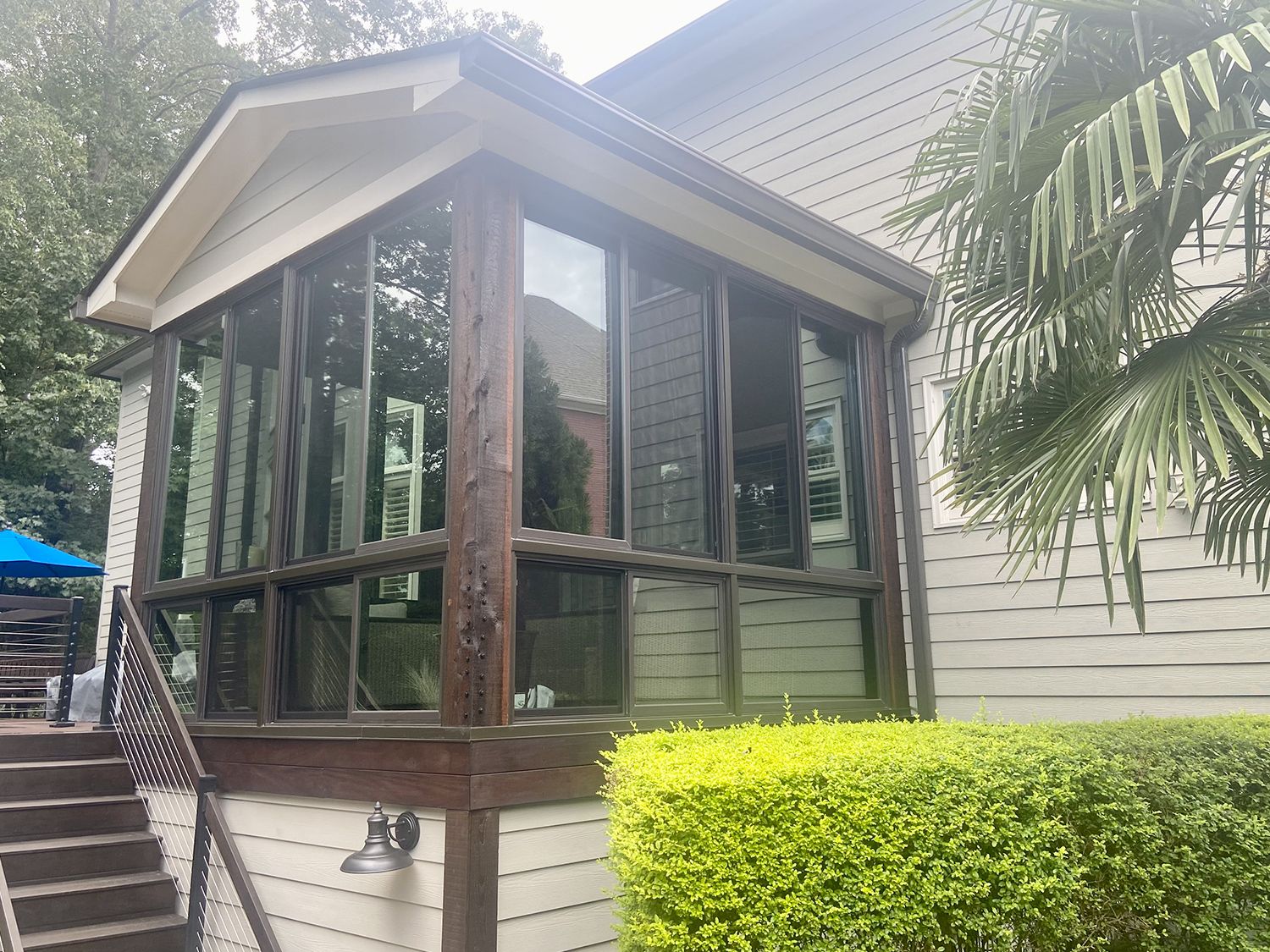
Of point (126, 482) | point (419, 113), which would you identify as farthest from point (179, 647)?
point (126, 482)

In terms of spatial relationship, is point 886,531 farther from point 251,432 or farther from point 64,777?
point 64,777

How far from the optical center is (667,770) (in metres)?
2.97

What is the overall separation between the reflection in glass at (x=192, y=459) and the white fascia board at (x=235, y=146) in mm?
520

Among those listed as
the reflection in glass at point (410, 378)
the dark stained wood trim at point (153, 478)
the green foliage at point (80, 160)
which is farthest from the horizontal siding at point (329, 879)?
the green foliage at point (80, 160)

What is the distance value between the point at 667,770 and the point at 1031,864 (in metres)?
1.24

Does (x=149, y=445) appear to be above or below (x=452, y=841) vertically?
above

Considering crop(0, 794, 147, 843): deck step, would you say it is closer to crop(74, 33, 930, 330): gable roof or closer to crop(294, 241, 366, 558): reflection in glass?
crop(294, 241, 366, 558): reflection in glass

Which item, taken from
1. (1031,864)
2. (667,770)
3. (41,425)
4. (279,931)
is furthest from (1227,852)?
(41,425)

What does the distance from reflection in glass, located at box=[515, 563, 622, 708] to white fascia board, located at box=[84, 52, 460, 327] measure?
2009 mm

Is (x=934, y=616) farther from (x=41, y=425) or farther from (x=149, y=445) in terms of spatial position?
(x=41, y=425)

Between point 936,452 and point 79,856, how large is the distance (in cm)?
517

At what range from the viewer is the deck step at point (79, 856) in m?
4.45

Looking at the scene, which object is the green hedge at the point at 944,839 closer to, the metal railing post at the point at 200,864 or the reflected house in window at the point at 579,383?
the reflected house in window at the point at 579,383

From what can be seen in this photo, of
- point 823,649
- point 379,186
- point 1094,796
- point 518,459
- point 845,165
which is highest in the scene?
point 845,165
